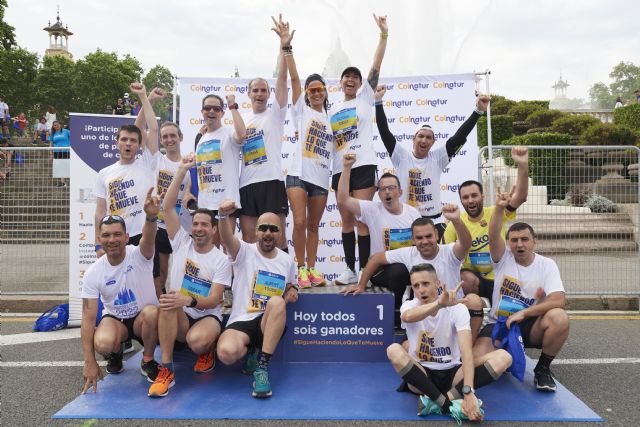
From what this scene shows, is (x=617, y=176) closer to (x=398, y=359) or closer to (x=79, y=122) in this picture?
(x=398, y=359)

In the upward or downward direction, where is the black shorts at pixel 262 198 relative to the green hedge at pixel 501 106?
downward

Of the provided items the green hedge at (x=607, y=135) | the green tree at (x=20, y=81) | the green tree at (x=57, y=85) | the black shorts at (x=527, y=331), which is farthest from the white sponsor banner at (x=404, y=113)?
the green tree at (x=57, y=85)

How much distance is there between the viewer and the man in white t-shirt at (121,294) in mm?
3877

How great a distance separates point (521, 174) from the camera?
4090 mm

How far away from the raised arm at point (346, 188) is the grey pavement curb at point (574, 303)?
373 cm

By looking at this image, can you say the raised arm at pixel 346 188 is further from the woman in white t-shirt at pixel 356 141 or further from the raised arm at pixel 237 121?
the raised arm at pixel 237 121

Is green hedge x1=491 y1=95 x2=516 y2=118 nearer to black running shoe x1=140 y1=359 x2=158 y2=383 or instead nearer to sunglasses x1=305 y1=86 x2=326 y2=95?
sunglasses x1=305 y1=86 x2=326 y2=95

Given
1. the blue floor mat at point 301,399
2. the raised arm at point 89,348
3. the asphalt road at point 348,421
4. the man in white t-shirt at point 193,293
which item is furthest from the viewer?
the man in white t-shirt at point 193,293

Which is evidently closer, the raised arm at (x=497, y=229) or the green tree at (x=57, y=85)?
the raised arm at (x=497, y=229)

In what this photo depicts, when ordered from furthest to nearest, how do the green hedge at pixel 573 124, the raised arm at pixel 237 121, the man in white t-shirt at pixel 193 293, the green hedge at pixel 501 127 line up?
1. the green hedge at pixel 501 127
2. the green hedge at pixel 573 124
3. the raised arm at pixel 237 121
4. the man in white t-shirt at pixel 193 293

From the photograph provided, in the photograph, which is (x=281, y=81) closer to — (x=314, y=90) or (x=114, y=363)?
(x=314, y=90)

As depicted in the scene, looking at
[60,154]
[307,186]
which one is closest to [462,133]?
[307,186]

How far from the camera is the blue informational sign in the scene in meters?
4.52

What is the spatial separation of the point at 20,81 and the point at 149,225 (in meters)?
46.5
